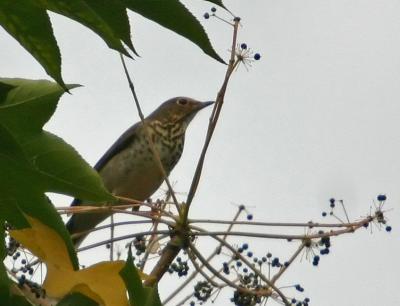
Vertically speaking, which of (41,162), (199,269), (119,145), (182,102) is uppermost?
(182,102)

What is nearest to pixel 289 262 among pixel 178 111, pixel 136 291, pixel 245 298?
pixel 245 298

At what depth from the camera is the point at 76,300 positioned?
4.18 feet

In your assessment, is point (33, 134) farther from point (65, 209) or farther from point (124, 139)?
point (124, 139)

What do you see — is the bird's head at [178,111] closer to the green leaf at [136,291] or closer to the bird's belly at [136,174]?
the bird's belly at [136,174]

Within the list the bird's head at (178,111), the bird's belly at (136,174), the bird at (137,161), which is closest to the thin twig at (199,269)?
the bird at (137,161)

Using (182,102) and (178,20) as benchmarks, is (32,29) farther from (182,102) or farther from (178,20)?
(182,102)

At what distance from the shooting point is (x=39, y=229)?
1.33m

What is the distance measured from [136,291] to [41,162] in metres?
0.28

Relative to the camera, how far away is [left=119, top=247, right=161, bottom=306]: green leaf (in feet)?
4.25

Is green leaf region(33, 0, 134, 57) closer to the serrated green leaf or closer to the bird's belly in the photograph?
the serrated green leaf

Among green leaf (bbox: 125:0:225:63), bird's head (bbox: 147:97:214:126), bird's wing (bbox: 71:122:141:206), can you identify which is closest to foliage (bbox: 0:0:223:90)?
green leaf (bbox: 125:0:225:63)

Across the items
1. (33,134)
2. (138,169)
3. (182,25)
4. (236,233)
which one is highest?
(138,169)

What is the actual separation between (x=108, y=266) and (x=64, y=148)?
25 cm

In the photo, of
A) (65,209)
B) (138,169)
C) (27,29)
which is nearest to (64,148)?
(27,29)
